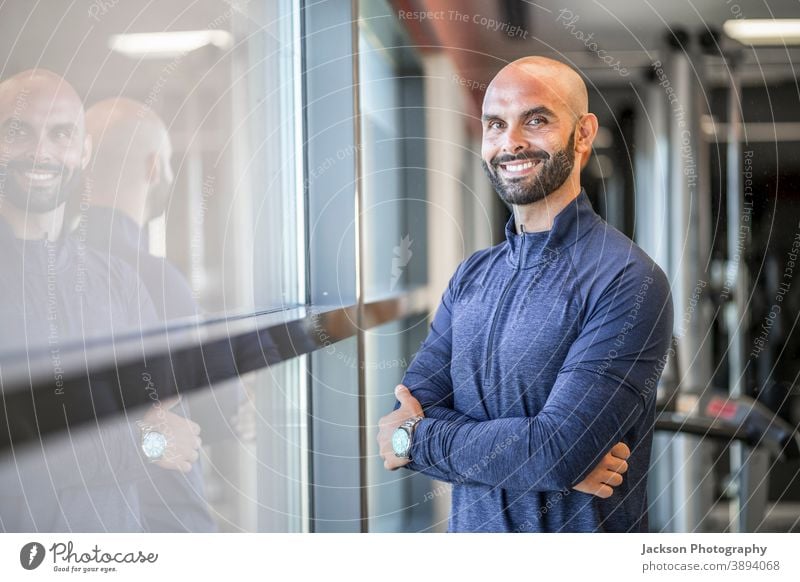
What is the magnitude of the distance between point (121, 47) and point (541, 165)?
0.47 metres

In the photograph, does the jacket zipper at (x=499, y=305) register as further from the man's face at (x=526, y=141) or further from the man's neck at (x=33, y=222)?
the man's neck at (x=33, y=222)

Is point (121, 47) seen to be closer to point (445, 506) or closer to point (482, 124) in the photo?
point (482, 124)

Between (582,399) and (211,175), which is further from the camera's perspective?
(211,175)

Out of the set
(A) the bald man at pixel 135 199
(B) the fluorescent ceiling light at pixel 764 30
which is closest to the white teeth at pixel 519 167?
(B) the fluorescent ceiling light at pixel 764 30

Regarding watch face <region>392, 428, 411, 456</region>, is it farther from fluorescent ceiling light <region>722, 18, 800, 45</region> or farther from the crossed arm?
fluorescent ceiling light <region>722, 18, 800, 45</region>

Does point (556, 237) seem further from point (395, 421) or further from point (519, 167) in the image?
point (395, 421)

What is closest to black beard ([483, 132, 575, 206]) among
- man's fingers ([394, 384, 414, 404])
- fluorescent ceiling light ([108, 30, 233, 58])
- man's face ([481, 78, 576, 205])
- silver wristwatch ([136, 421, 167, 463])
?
man's face ([481, 78, 576, 205])

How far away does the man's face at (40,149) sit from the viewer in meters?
0.91

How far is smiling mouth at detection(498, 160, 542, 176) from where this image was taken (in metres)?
0.85

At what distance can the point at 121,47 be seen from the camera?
3.02 feet

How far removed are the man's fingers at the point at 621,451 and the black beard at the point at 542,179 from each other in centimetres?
26
